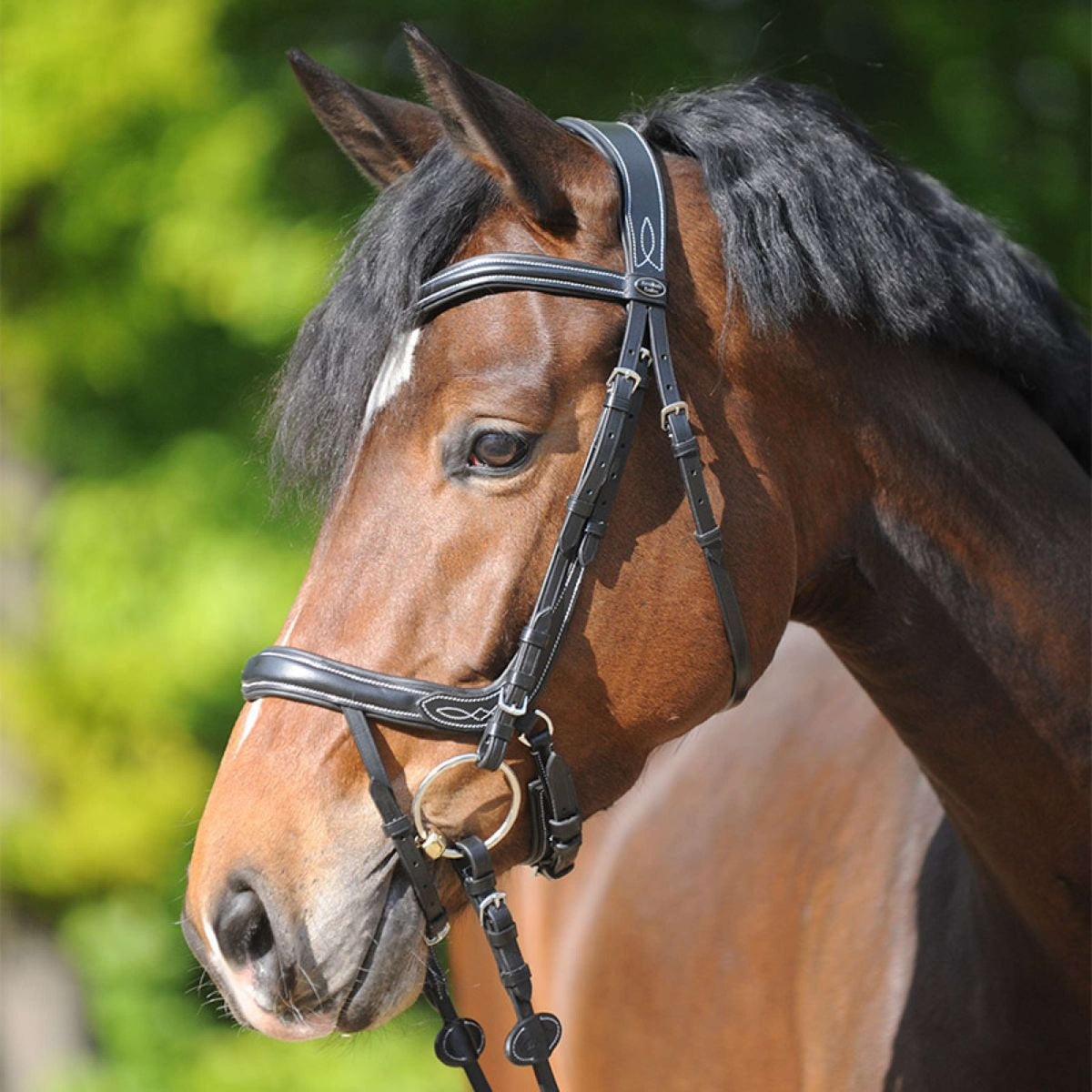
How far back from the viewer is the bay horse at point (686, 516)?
1.58m

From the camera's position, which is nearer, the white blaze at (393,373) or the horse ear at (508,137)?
the horse ear at (508,137)

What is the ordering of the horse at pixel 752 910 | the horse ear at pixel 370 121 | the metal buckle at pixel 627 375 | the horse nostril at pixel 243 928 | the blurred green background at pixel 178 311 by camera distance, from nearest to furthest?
1. the horse nostril at pixel 243 928
2. the metal buckle at pixel 627 375
3. the horse ear at pixel 370 121
4. the horse at pixel 752 910
5. the blurred green background at pixel 178 311

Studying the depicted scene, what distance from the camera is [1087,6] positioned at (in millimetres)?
4848

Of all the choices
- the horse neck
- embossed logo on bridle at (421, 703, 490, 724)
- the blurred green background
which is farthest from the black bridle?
the blurred green background

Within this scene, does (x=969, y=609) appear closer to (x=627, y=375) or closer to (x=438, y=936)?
(x=627, y=375)

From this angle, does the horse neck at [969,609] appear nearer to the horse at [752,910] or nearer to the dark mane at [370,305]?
the horse at [752,910]

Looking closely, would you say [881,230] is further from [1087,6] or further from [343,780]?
[1087,6]

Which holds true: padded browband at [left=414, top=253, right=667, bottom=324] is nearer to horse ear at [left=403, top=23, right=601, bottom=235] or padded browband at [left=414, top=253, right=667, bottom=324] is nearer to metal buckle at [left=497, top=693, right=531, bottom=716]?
horse ear at [left=403, top=23, right=601, bottom=235]

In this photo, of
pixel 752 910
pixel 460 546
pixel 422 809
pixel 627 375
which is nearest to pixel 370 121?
pixel 627 375

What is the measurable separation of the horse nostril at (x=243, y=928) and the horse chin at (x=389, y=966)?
12 centimetres

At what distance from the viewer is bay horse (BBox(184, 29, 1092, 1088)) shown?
158 cm

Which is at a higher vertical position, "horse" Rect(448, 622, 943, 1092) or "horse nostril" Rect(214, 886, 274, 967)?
"horse nostril" Rect(214, 886, 274, 967)

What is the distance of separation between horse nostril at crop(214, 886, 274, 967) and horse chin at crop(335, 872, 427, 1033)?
12cm

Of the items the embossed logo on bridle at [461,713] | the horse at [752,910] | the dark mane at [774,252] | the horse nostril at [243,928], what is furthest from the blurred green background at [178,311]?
the embossed logo on bridle at [461,713]
